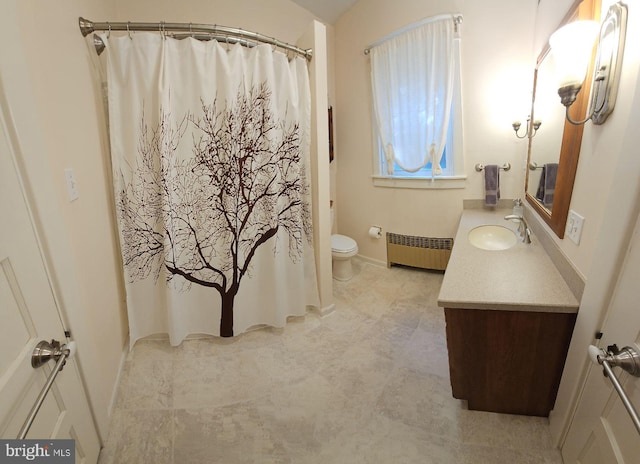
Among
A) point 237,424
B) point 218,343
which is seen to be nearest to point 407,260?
point 218,343

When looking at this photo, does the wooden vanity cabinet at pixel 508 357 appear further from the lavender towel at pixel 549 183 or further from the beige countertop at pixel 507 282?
the lavender towel at pixel 549 183

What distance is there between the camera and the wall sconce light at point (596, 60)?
0.95 m

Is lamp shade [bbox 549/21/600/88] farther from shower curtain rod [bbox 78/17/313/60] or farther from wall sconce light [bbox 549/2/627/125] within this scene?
shower curtain rod [bbox 78/17/313/60]

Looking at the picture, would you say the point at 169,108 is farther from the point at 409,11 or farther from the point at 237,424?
the point at 409,11

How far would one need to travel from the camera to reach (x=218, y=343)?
77.6 inches

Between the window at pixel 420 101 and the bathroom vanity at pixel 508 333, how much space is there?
149 cm

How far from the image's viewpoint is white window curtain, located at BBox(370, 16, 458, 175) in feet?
7.91

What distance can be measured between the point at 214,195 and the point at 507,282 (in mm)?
1665

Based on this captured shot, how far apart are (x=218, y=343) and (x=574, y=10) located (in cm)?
270

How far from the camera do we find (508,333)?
1.21 meters

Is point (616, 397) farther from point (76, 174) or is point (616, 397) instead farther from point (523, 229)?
point (76, 174)

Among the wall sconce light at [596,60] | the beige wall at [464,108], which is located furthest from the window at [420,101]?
the wall sconce light at [596,60]

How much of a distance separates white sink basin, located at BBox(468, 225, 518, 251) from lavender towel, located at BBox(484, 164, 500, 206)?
435 mm

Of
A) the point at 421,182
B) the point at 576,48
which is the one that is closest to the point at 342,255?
the point at 421,182
